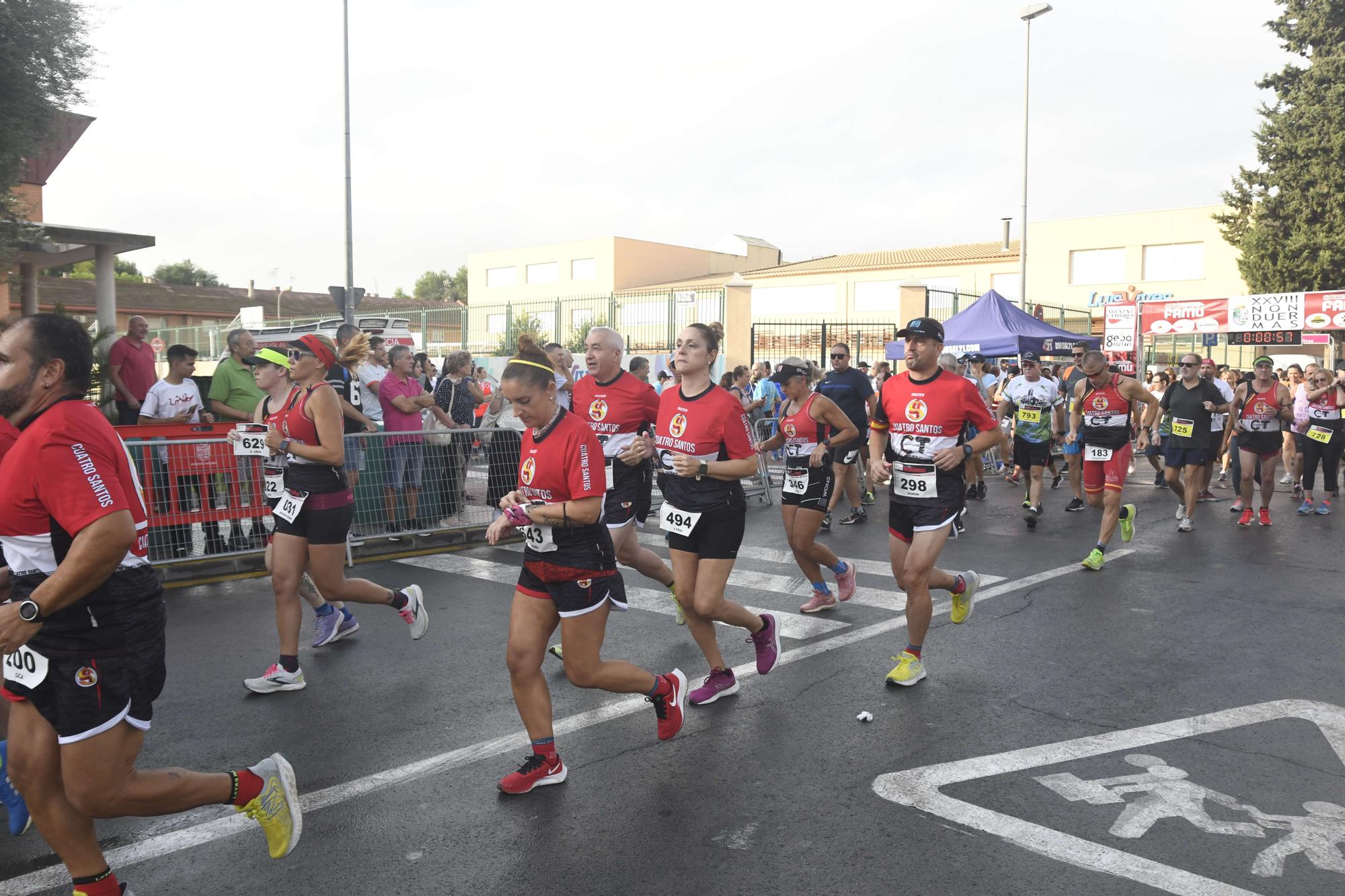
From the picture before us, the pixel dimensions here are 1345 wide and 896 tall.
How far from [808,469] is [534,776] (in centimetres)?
358

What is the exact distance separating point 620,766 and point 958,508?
2.51m

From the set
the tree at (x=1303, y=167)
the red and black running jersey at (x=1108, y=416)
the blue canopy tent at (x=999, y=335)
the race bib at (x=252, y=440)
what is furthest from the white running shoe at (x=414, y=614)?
the tree at (x=1303, y=167)

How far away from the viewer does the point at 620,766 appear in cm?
446

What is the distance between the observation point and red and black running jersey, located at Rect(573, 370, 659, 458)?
21.1 ft

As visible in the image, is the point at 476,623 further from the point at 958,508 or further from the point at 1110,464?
the point at 1110,464

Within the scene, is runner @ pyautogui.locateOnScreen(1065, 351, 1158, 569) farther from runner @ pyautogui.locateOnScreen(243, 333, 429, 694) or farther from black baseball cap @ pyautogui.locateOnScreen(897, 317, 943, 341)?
runner @ pyautogui.locateOnScreen(243, 333, 429, 694)

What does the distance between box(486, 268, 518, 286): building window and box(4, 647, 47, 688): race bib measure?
62.8 metres

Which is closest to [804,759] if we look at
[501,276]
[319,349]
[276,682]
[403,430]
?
[276,682]

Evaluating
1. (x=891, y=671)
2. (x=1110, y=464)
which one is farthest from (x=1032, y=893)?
(x=1110, y=464)

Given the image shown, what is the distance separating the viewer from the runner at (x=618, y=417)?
635cm

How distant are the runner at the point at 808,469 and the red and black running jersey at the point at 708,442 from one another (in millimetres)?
1591

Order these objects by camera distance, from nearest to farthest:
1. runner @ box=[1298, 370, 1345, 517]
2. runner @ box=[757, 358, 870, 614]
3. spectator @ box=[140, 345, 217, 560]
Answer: runner @ box=[757, 358, 870, 614], spectator @ box=[140, 345, 217, 560], runner @ box=[1298, 370, 1345, 517]

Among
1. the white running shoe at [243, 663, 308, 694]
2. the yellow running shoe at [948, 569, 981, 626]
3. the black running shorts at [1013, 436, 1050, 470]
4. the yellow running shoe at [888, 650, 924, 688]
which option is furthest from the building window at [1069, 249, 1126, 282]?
the white running shoe at [243, 663, 308, 694]

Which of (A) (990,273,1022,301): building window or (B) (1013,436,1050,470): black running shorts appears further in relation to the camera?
(A) (990,273,1022,301): building window
